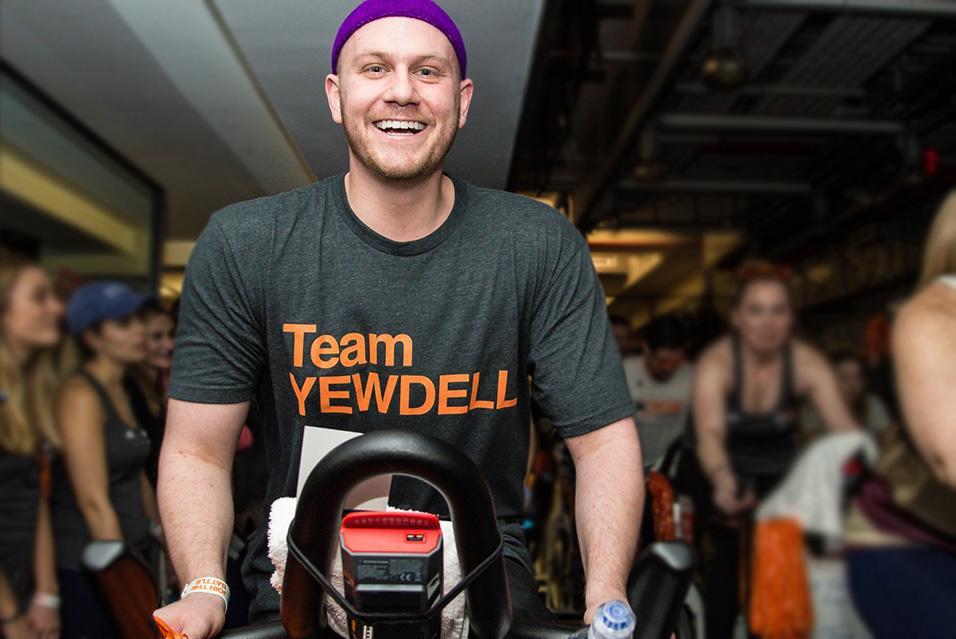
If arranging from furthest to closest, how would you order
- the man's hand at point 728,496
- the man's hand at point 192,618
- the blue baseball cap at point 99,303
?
the man's hand at point 728,496 → the blue baseball cap at point 99,303 → the man's hand at point 192,618

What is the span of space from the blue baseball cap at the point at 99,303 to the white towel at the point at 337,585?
0.71 meters

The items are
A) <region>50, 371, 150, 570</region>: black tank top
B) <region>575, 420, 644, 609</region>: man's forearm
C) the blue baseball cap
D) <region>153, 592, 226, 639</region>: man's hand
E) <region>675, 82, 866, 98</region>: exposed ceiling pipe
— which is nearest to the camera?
<region>153, 592, 226, 639</region>: man's hand

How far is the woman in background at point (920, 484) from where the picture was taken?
127 centimetres

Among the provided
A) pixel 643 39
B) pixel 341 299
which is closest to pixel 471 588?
pixel 341 299

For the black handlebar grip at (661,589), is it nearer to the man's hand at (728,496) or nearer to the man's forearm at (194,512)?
the man's forearm at (194,512)

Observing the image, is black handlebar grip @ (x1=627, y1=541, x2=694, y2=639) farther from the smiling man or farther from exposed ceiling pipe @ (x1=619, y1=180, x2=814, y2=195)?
exposed ceiling pipe @ (x1=619, y1=180, x2=814, y2=195)

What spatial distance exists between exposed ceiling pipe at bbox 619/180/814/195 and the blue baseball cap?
0.89 meters

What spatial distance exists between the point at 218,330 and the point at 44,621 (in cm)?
78

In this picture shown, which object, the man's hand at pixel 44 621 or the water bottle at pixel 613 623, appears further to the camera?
the man's hand at pixel 44 621

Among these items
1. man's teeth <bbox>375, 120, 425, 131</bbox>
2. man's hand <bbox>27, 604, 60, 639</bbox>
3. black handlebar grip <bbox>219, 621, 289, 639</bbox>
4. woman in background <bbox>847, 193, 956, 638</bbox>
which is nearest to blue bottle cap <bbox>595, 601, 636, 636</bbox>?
black handlebar grip <bbox>219, 621, 289, 639</bbox>

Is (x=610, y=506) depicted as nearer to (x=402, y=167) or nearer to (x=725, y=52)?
(x=402, y=167)

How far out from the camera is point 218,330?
86 cm

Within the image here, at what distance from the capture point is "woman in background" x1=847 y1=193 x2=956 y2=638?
4.15 feet

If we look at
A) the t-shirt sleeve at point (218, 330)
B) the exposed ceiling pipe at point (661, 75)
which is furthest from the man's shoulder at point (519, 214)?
the exposed ceiling pipe at point (661, 75)
